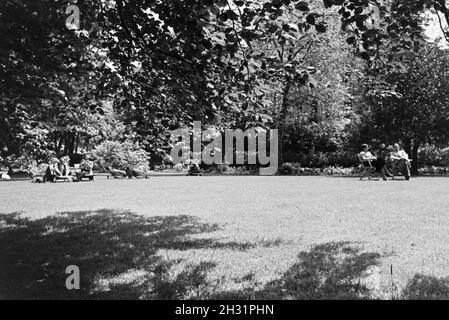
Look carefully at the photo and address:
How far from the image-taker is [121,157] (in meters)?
31.9

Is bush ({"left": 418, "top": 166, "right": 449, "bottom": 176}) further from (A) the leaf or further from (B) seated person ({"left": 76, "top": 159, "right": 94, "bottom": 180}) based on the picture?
(A) the leaf

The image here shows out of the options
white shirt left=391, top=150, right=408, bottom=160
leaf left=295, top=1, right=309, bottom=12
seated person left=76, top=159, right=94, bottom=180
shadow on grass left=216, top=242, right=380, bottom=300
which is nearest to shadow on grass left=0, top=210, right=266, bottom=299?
shadow on grass left=216, top=242, right=380, bottom=300

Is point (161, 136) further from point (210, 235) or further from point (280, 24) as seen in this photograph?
point (280, 24)

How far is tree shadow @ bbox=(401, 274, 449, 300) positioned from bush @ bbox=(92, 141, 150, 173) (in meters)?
26.9

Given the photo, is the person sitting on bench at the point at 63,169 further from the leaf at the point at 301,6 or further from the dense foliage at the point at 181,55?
the leaf at the point at 301,6

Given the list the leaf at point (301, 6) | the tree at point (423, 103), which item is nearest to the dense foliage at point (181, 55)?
the leaf at point (301, 6)

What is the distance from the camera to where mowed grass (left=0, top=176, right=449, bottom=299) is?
5.37m

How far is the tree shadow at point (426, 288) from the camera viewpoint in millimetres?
4863

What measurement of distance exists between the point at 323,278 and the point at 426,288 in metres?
1.19

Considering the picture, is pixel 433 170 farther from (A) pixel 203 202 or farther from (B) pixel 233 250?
(B) pixel 233 250

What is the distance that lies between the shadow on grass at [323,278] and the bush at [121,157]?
25.4 meters

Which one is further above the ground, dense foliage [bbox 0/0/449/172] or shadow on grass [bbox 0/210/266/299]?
dense foliage [bbox 0/0/449/172]
